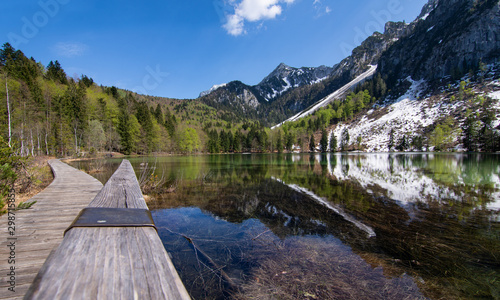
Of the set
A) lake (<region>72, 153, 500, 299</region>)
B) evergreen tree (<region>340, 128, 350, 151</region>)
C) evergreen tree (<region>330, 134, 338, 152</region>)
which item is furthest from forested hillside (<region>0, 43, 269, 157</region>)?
evergreen tree (<region>340, 128, 350, 151</region>)

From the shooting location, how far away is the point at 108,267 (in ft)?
4.10

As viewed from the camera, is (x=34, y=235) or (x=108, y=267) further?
(x=34, y=235)

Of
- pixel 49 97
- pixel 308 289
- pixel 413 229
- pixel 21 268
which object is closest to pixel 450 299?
pixel 308 289

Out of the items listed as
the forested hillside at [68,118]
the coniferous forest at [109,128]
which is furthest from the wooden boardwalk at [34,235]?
the forested hillside at [68,118]

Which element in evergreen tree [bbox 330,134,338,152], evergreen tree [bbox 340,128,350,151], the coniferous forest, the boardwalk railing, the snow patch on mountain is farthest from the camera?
evergreen tree [bbox 340,128,350,151]

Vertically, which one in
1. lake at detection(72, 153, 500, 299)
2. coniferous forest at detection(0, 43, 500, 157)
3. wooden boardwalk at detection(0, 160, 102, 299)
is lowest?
lake at detection(72, 153, 500, 299)

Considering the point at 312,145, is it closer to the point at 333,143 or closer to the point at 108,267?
the point at 333,143

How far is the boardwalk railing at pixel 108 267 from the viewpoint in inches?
39.9

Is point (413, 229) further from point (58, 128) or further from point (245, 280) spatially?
point (58, 128)

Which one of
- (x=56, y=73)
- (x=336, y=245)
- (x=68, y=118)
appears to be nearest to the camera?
(x=336, y=245)

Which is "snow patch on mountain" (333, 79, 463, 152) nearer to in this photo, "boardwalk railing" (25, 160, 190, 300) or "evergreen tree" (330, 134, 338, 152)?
"evergreen tree" (330, 134, 338, 152)

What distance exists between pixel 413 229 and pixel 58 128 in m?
59.7

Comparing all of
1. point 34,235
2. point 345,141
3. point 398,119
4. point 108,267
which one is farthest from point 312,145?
point 108,267

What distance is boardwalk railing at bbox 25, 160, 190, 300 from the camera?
1013mm
